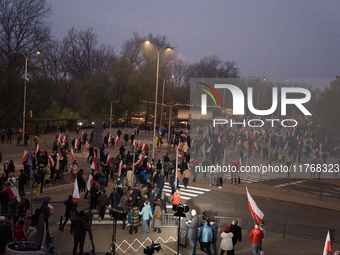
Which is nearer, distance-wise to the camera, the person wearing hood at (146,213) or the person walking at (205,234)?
the person walking at (205,234)

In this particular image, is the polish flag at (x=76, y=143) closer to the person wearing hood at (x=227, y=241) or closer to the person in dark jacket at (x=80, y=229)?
the person in dark jacket at (x=80, y=229)

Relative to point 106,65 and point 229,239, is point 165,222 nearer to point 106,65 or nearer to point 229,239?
point 229,239

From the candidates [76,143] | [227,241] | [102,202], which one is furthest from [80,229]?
[76,143]

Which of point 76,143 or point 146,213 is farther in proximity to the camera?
point 76,143

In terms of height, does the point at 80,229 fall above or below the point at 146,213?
above

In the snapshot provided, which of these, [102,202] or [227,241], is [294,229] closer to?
[227,241]

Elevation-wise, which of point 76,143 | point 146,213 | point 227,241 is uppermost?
point 76,143

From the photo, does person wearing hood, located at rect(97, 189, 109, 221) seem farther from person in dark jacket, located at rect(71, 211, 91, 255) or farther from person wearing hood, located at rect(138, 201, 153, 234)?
person in dark jacket, located at rect(71, 211, 91, 255)

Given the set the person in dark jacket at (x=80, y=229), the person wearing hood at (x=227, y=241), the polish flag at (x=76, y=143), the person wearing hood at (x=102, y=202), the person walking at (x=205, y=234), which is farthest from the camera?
the polish flag at (x=76, y=143)

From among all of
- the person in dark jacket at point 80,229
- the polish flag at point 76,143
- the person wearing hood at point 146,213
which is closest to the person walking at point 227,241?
the person wearing hood at point 146,213

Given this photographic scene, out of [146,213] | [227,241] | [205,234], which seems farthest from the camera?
[146,213]

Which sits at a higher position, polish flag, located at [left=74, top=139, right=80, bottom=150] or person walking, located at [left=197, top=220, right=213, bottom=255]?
polish flag, located at [left=74, top=139, right=80, bottom=150]

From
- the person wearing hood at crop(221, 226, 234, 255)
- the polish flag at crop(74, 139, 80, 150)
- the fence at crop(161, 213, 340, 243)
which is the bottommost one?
the fence at crop(161, 213, 340, 243)

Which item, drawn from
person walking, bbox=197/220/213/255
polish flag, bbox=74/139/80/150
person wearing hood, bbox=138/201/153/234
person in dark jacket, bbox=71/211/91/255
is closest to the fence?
person wearing hood, bbox=138/201/153/234
